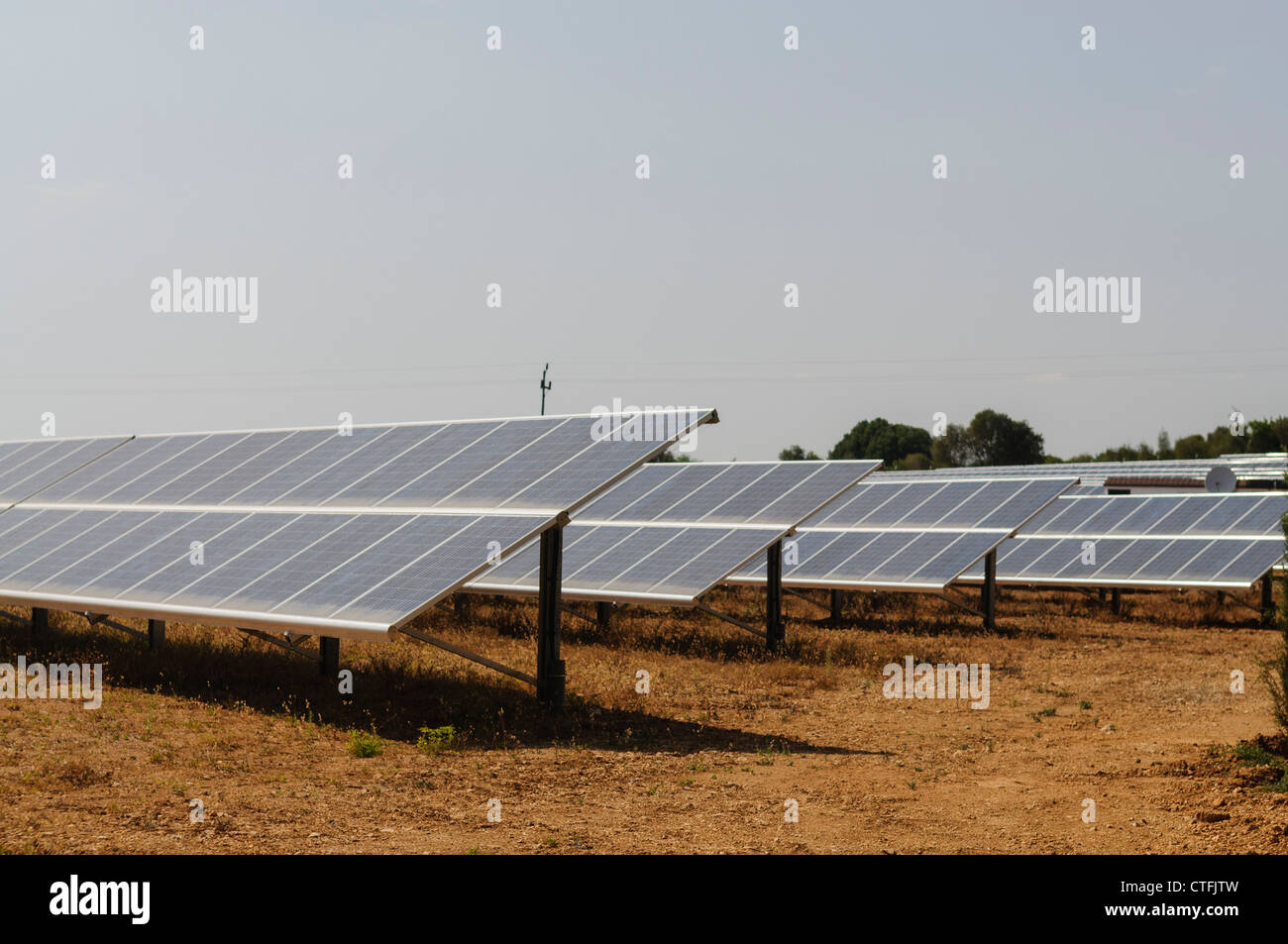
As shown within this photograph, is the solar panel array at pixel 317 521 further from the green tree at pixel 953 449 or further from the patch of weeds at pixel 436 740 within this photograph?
the green tree at pixel 953 449

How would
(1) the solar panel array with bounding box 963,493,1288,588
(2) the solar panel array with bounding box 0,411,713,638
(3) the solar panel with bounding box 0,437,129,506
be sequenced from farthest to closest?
(1) the solar panel array with bounding box 963,493,1288,588 < (3) the solar panel with bounding box 0,437,129,506 < (2) the solar panel array with bounding box 0,411,713,638

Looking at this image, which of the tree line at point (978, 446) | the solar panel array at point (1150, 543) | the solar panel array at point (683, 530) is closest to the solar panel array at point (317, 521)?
the solar panel array at point (683, 530)

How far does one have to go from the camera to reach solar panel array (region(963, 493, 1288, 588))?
29797 mm

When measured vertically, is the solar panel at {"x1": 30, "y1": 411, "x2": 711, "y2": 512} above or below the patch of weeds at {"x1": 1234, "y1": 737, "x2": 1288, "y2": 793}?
above

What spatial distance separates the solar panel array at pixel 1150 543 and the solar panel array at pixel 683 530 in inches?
320

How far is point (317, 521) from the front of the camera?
17.0m

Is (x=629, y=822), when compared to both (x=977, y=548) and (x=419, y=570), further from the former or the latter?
(x=977, y=548)

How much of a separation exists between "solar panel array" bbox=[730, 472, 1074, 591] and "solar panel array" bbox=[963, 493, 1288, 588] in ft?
7.06

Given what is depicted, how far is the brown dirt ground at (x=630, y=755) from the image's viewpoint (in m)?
9.77

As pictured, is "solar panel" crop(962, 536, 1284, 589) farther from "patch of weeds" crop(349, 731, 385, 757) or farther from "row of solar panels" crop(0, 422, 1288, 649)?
"patch of weeds" crop(349, 731, 385, 757)

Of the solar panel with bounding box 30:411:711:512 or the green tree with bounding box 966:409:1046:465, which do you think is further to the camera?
the green tree with bounding box 966:409:1046:465

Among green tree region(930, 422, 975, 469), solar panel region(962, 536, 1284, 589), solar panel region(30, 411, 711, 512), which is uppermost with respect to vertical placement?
green tree region(930, 422, 975, 469)

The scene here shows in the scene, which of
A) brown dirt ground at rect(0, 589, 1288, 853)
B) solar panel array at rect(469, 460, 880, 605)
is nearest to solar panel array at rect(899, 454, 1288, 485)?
solar panel array at rect(469, 460, 880, 605)
